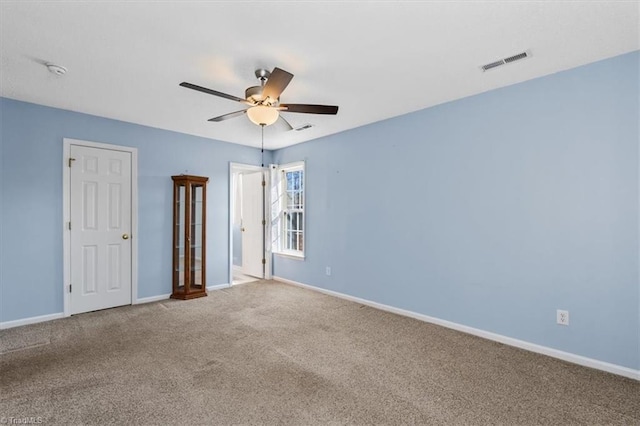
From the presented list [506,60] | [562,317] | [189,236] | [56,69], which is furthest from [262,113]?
[562,317]

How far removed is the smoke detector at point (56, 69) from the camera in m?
2.70

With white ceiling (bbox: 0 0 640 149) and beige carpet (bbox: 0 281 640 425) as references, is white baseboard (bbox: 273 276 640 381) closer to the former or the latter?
beige carpet (bbox: 0 281 640 425)

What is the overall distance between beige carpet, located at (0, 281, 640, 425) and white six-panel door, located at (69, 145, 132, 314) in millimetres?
460

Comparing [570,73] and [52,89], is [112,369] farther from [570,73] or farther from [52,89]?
[570,73]

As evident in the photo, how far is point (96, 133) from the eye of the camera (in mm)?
4074

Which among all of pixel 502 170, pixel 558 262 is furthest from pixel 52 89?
pixel 558 262

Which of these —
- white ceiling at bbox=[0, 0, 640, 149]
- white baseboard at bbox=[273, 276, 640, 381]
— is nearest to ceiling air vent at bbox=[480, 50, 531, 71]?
white ceiling at bbox=[0, 0, 640, 149]

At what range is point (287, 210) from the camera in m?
5.92

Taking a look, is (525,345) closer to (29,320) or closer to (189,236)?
(189,236)

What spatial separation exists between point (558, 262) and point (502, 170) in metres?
0.99

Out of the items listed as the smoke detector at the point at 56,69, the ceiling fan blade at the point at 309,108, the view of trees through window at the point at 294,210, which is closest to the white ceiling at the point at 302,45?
the smoke detector at the point at 56,69

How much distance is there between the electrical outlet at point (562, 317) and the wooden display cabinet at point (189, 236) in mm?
4431

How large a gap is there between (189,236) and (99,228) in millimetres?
1147

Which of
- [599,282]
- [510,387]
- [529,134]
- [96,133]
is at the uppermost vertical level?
[96,133]
